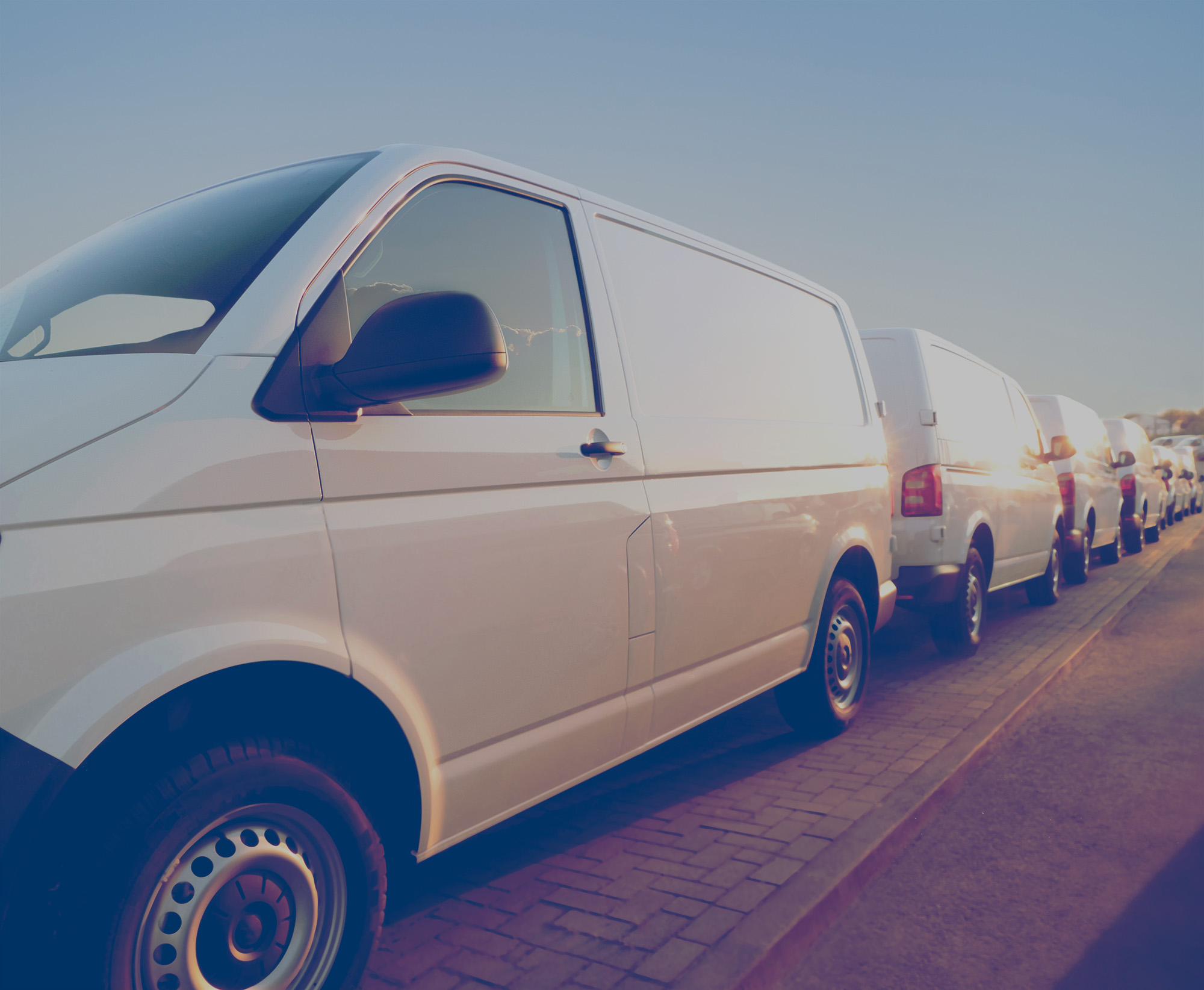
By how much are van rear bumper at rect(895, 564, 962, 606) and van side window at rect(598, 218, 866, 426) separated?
1.79m

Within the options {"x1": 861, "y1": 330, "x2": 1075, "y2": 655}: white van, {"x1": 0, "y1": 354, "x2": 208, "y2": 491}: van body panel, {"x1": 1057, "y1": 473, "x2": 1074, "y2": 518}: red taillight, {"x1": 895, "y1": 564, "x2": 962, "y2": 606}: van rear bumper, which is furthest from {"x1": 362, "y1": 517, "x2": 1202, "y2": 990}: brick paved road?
{"x1": 1057, "y1": 473, "x2": 1074, "y2": 518}: red taillight

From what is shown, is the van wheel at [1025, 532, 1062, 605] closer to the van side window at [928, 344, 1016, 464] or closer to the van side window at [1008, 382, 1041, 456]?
the van side window at [1008, 382, 1041, 456]

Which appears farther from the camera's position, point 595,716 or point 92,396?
point 595,716

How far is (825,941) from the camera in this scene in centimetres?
289

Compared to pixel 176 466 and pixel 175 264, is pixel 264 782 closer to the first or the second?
pixel 176 466

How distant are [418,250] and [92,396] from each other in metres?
1.01

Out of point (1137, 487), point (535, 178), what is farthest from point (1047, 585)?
point (535, 178)

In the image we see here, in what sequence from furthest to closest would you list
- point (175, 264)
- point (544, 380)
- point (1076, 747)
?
point (1076, 747)
point (544, 380)
point (175, 264)

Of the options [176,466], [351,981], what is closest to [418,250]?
[176,466]

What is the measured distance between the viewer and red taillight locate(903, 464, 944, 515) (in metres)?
6.43

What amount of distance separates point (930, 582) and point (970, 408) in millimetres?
1681

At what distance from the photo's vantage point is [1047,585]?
9.56 m

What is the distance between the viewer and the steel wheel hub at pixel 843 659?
15.9 feet

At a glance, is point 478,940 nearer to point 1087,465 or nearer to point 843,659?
point 843,659
